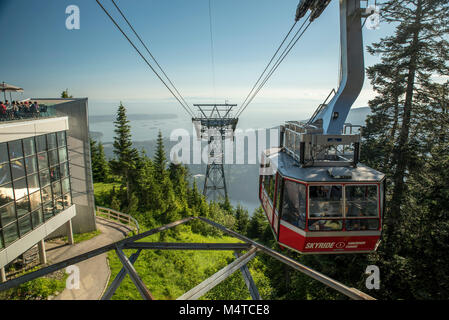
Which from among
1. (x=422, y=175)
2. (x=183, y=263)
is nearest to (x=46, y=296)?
(x=183, y=263)

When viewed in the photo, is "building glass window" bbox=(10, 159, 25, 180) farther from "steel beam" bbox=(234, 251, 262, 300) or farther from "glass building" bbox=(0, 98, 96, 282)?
"steel beam" bbox=(234, 251, 262, 300)

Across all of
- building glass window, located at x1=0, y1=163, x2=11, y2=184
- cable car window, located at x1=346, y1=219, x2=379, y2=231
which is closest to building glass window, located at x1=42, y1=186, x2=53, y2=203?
building glass window, located at x1=0, y1=163, x2=11, y2=184

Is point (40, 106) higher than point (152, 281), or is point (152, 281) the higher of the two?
point (40, 106)

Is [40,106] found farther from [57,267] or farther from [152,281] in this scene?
[57,267]

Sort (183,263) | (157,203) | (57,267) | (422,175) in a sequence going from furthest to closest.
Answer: (157,203) < (183,263) < (422,175) < (57,267)

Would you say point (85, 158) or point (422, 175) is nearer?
point (422, 175)

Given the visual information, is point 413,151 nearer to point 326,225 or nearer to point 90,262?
point 326,225
